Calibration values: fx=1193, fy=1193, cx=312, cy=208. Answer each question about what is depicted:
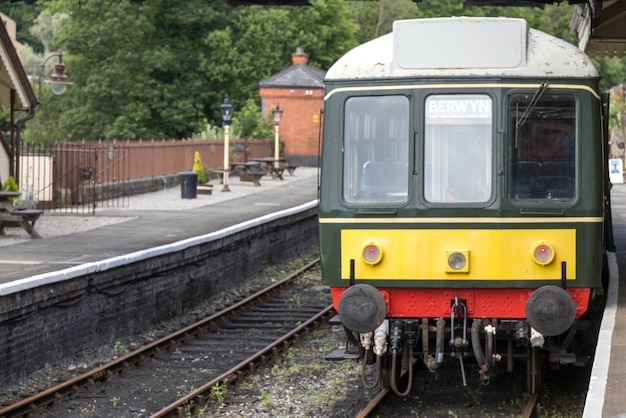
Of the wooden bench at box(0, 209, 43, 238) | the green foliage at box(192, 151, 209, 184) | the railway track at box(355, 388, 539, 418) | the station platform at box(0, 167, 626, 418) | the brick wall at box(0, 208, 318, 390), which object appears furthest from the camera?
the green foliage at box(192, 151, 209, 184)

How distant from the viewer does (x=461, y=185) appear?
9.53 meters

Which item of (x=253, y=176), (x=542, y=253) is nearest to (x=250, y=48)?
(x=253, y=176)

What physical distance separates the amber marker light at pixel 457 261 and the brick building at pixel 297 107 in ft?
136

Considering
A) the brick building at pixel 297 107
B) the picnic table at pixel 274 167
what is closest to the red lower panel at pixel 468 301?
the picnic table at pixel 274 167

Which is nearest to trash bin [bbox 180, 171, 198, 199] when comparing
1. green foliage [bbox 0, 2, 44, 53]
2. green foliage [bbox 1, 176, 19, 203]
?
green foliage [bbox 1, 176, 19, 203]

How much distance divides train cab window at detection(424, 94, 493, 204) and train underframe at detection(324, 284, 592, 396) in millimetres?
878

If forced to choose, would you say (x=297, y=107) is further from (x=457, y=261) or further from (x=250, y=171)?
(x=457, y=261)

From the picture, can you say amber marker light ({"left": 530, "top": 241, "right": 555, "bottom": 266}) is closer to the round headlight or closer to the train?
the train

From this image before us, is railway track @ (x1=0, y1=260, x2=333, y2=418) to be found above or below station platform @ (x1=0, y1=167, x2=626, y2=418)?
below

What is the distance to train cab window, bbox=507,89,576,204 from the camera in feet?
31.1

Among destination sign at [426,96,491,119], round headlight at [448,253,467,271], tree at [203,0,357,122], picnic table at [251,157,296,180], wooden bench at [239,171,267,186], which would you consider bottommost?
round headlight at [448,253,467,271]

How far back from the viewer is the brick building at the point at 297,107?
50969 millimetres

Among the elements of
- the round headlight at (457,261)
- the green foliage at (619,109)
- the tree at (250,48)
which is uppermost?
the tree at (250,48)

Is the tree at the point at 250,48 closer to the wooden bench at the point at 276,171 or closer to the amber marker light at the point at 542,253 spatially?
the wooden bench at the point at 276,171
